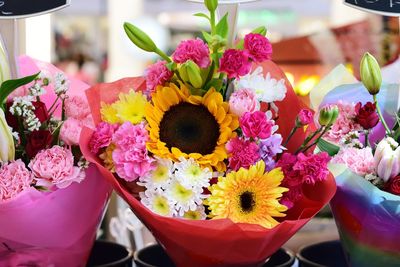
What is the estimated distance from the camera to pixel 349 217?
0.93 metres

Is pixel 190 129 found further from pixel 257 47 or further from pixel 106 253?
pixel 106 253

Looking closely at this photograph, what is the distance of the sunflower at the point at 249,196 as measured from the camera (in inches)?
33.6

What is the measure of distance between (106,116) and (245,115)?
0.23 metres

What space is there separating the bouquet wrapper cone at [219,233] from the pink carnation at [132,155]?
0.02 m

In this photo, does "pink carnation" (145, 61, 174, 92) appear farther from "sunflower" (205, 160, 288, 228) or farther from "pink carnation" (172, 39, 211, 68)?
"sunflower" (205, 160, 288, 228)

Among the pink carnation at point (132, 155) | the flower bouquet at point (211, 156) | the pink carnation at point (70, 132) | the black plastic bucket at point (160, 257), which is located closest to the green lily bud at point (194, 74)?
the flower bouquet at point (211, 156)

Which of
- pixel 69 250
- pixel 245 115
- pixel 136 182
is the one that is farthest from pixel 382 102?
pixel 69 250

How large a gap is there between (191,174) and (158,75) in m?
0.18

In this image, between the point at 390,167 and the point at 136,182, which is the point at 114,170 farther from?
the point at 390,167

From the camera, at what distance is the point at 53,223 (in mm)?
907

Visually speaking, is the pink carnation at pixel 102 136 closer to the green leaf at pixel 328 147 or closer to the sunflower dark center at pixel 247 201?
the sunflower dark center at pixel 247 201

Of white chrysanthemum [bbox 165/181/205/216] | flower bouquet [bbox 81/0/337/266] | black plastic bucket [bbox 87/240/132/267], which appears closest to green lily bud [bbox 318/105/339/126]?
flower bouquet [bbox 81/0/337/266]

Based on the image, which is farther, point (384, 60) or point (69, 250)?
point (384, 60)

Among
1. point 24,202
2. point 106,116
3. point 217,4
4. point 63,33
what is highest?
point 217,4
